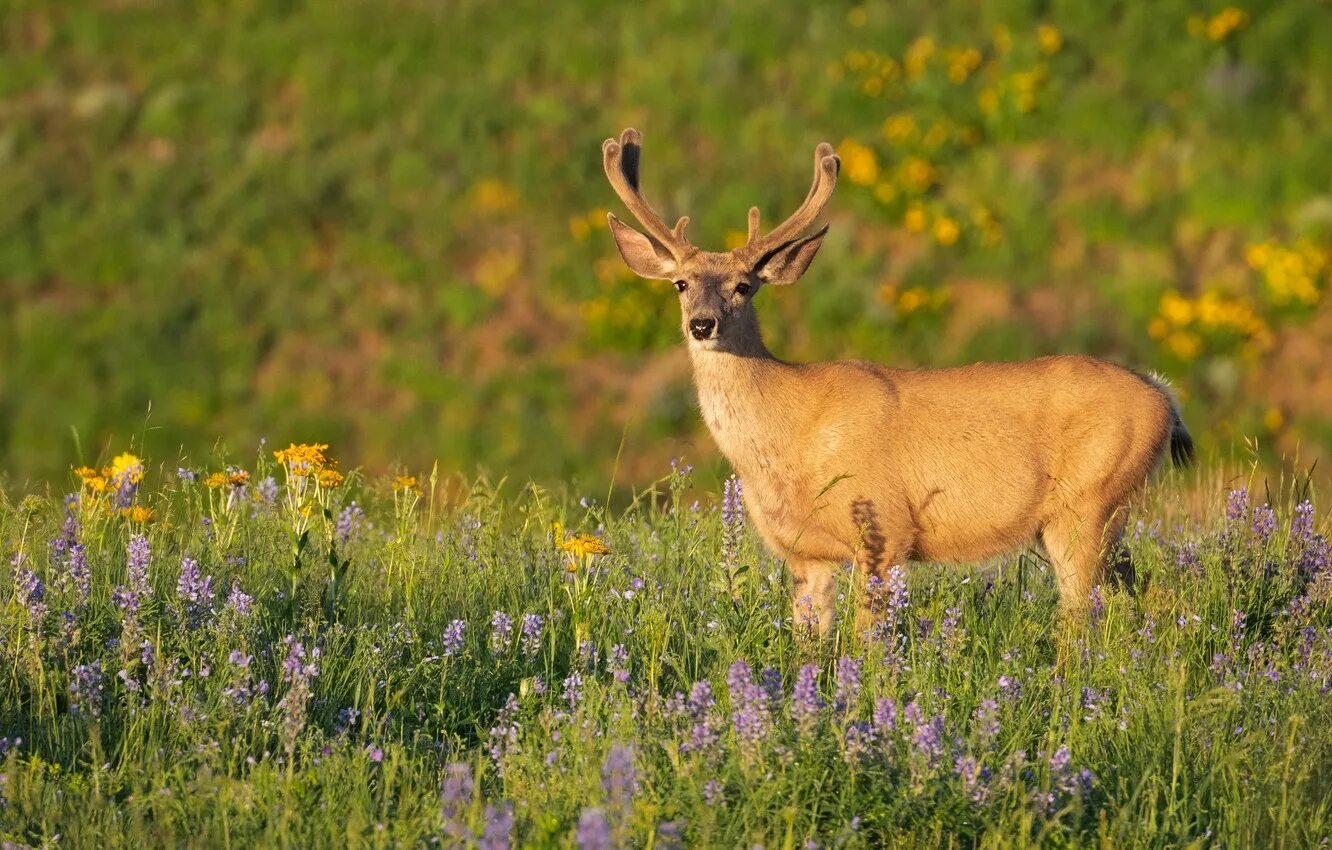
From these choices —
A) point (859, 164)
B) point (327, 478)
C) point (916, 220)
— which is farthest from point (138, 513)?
point (859, 164)

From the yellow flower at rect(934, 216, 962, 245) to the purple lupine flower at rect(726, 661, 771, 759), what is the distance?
11692mm

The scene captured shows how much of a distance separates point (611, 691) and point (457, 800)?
1.26 metres

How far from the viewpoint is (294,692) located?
15.7ft

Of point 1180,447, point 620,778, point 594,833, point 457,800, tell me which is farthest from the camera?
point 1180,447

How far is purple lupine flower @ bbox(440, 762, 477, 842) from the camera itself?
12.8 feet

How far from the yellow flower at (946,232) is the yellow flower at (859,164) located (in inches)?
31.9

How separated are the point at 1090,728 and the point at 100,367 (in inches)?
493

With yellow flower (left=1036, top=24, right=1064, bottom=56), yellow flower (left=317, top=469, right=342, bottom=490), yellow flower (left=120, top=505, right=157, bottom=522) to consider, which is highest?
yellow flower (left=1036, top=24, right=1064, bottom=56)

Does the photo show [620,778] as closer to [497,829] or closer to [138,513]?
[497,829]

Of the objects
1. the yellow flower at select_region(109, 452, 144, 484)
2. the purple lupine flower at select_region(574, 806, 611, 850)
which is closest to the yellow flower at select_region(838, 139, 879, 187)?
the yellow flower at select_region(109, 452, 144, 484)

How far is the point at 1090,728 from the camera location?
5211 mm

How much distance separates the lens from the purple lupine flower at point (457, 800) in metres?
3.89

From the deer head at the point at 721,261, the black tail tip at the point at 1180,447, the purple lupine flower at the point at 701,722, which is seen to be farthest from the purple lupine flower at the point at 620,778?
the black tail tip at the point at 1180,447

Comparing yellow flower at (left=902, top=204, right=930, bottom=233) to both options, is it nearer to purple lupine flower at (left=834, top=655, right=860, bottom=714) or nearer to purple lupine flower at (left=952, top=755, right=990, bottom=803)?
purple lupine flower at (left=834, top=655, right=860, bottom=714)
